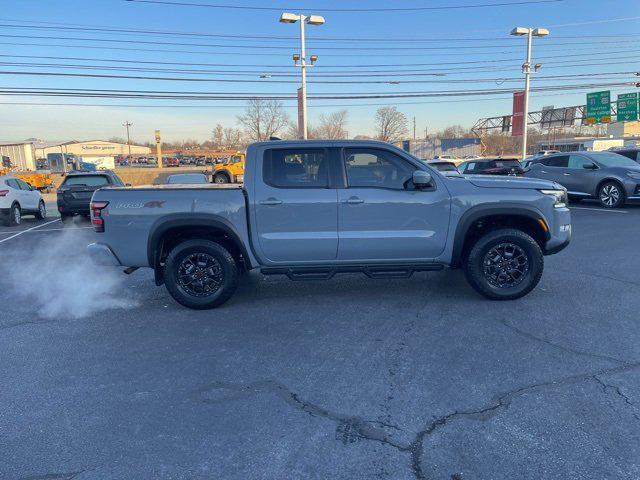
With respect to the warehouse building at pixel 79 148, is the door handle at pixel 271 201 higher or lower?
lower

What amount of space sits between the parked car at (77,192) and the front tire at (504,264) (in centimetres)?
1197

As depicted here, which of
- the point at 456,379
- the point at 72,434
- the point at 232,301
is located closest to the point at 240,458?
the point at 72,434

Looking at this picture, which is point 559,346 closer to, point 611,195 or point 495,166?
point 611,195

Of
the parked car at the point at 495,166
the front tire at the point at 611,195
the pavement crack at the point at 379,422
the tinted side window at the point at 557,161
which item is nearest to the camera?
the pavement crack at the point at 379,422

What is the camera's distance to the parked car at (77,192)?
14008mm

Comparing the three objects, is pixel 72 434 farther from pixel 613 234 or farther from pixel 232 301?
pixel 613 234

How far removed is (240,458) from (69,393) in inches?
66.6

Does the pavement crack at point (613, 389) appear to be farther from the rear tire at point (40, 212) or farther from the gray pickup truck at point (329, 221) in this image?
the rear tire at point (40, 212)

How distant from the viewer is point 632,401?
331cm

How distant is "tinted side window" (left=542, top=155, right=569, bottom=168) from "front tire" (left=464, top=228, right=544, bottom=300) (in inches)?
440

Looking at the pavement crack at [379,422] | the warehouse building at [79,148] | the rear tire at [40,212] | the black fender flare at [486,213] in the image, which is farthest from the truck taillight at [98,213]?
the warehouse building at [79,148]

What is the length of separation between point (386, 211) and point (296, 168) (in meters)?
1.13

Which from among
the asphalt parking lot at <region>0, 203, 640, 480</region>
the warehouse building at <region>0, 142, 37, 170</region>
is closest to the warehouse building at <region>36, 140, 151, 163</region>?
the warehouse building at <region>0, 142, 37, 170</region>

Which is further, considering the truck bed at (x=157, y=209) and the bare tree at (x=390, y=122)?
the bare tree at (x=390, y=122)
